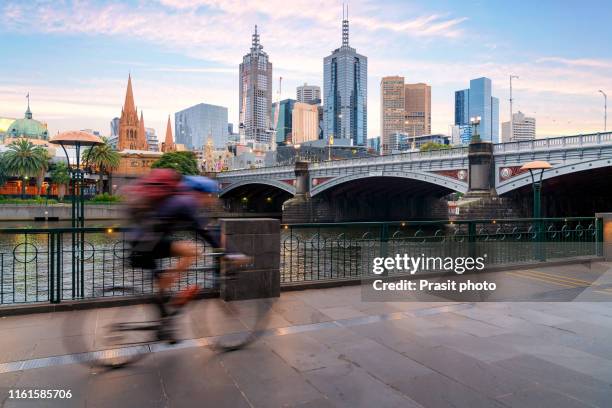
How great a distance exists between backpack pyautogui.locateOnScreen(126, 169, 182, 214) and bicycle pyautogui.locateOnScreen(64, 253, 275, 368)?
3.08 ft

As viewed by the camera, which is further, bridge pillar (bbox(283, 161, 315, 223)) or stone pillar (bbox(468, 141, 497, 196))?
bridge pillar (bbox(283, 161, 315, 223))

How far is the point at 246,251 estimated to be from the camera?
7.04m

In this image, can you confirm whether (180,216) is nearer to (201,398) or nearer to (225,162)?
(201,398)

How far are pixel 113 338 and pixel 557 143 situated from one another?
3363cm

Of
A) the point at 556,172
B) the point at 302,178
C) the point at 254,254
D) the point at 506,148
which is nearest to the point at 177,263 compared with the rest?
the point at 254,254

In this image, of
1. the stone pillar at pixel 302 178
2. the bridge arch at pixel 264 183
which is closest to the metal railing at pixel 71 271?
the stone pillar at pixel 302 178

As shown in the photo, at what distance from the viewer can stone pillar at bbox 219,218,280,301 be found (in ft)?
22.7

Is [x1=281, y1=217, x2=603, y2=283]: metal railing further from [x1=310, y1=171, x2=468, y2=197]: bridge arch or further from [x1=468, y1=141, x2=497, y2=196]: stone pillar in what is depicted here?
[x1=310, y1=171, x2=468, y2=197]: bridge arch

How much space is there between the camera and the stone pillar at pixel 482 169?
35.2 metres

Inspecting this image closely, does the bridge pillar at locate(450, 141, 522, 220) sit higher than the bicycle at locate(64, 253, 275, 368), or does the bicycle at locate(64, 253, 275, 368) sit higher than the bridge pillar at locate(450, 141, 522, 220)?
the bridge pillar at locate(450, 141, 522, 220)

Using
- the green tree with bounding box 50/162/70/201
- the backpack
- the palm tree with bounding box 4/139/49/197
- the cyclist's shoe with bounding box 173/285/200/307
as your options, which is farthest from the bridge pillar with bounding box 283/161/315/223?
the backpack

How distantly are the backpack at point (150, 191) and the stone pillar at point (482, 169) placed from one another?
3394 cm

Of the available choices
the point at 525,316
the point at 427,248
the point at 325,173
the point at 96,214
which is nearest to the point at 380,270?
the point at 427,248

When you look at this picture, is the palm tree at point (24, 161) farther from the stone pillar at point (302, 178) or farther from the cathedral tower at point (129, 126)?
the cathedral tower at point (129, 126)
